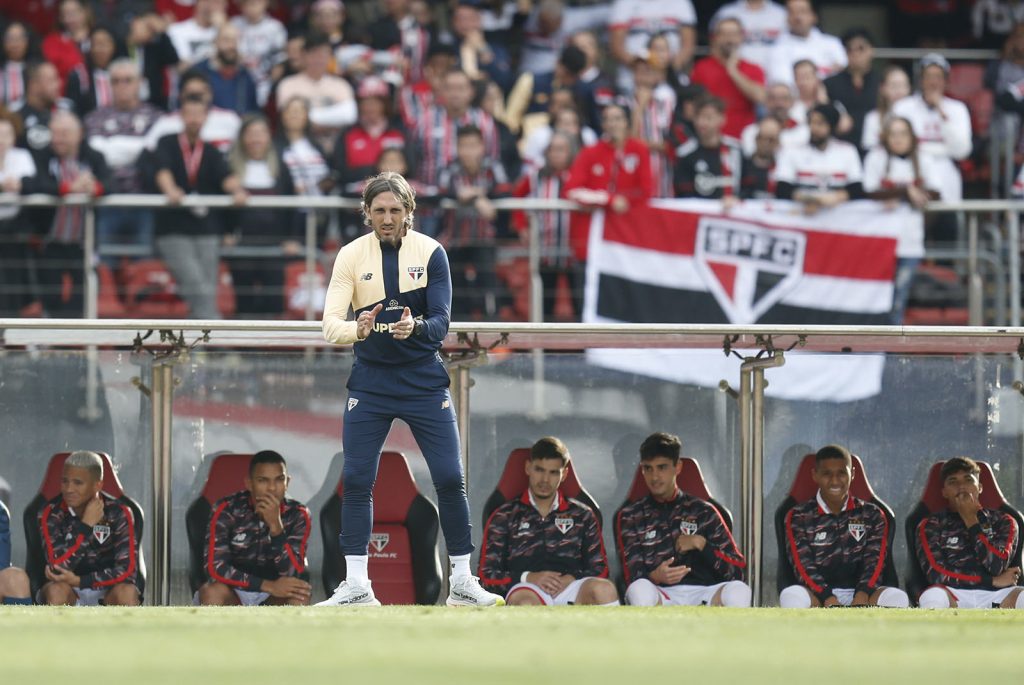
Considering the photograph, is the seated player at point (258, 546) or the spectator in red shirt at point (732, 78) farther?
the spectator in red shirt at point (732, 78)

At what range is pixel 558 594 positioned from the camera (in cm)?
1010

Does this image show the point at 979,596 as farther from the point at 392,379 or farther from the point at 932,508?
the point at 392,379

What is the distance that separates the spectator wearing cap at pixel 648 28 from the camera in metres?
16.1

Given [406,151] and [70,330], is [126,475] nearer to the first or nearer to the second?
[70,330]

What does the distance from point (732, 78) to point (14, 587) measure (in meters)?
8.03

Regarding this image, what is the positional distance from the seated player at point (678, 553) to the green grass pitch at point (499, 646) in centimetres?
176

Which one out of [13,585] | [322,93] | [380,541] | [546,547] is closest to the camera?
[13,585]

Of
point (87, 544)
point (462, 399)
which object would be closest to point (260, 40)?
point (462, 399)

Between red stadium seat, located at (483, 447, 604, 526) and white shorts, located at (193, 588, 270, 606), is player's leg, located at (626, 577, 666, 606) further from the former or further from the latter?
white shorts, located at (193, 588, 270, 606)

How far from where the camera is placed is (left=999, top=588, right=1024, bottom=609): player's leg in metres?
10.2

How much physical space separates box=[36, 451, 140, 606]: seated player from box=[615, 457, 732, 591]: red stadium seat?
2.60 metres

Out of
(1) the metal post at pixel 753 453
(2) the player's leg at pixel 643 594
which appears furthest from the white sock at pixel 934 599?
(2) the player's leg at pixel 643 594

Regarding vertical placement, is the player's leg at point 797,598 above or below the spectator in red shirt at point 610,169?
below

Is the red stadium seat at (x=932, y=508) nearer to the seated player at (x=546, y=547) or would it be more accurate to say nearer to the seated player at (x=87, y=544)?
the seated player at (x=546, y=547)
